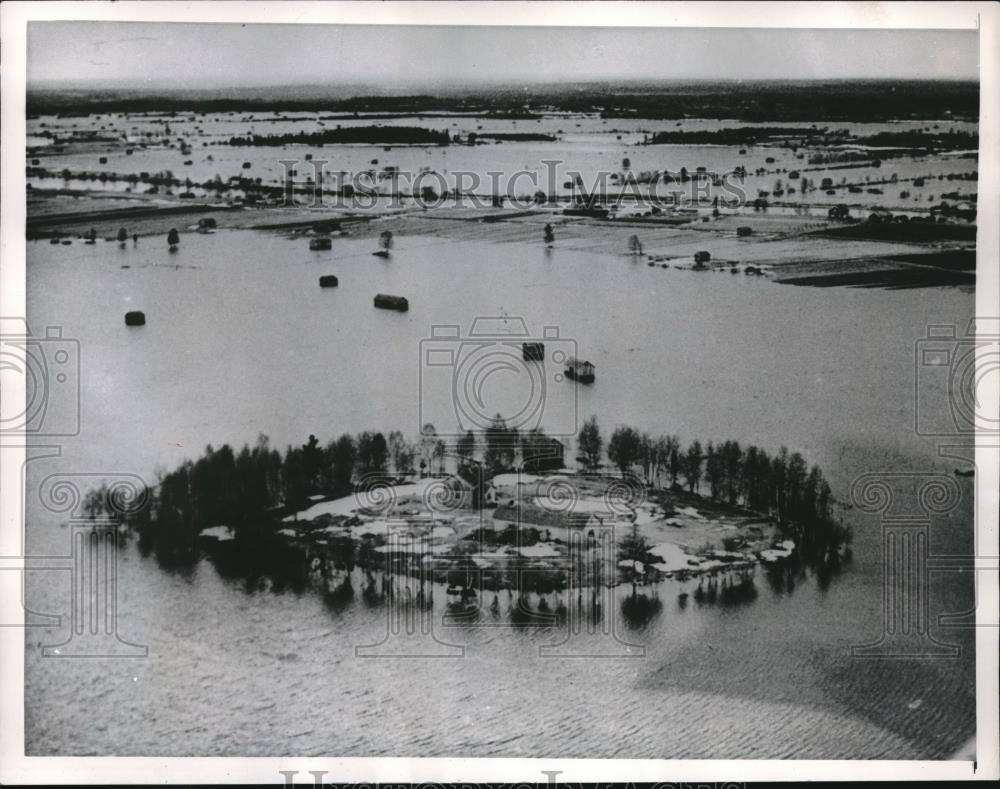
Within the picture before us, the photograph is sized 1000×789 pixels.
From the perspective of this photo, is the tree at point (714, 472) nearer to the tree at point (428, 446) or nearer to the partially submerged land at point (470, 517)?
the partially submerged land at point (470, 517)

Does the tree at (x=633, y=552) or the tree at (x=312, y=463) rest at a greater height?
the tree at (x=312, y=463)

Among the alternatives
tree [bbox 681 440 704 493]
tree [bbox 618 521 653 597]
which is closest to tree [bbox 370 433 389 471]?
tree [bbox 618 521 653 597]

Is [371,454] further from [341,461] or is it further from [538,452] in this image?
[538,452]

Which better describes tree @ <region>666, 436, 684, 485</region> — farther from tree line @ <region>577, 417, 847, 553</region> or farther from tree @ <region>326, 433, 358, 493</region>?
tree @ <region>326, 433, 358, 493</region>

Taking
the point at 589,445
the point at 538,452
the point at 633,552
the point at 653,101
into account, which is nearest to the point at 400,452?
the point at 538,452

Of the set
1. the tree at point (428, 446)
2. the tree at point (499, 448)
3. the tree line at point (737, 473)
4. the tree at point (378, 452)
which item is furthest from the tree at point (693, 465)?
the tree at point (378, 452)

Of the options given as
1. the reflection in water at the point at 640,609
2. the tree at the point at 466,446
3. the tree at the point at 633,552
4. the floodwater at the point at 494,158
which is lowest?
the reflection in water at the point at 640,609
